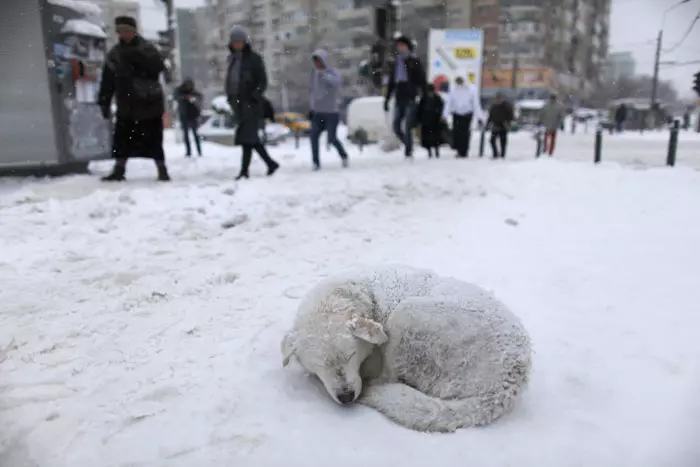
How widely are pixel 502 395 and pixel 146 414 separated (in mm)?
1330

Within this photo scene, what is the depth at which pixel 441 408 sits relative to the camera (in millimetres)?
1768

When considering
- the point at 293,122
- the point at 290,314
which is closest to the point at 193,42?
the point at 293,122

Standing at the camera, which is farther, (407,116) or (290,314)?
(407,116)

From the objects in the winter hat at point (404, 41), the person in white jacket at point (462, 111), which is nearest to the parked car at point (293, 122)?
the person in white jacket at point (462, 111)

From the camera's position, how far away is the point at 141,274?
3234 mm

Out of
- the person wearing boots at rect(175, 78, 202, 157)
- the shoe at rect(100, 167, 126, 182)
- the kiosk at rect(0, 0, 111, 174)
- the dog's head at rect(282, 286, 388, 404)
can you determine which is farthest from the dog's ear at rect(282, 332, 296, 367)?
the person wearing boots at rect(175, 78, 202, 157)

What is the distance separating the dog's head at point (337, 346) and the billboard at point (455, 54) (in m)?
15.9

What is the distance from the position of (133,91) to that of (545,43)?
5.11 m

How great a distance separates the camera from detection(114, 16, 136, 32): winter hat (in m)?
5.66

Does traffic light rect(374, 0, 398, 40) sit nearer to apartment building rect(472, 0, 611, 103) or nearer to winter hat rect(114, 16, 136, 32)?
apartment building rect(472, 0, 611, 103)

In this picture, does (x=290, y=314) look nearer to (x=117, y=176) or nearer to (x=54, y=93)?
(x=117, y=176)

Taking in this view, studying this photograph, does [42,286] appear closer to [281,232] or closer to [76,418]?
[76,418]

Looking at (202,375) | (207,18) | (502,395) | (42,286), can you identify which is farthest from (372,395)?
(207,18)

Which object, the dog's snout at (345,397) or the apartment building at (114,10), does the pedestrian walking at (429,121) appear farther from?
the dog's snout at (345,397)
